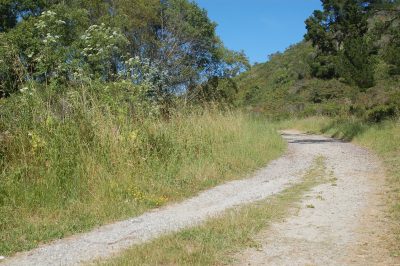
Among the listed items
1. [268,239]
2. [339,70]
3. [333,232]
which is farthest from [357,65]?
[268,239]

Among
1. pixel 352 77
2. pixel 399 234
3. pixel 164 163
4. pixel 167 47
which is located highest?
pixel 167 47

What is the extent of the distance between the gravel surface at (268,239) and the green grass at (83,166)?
0.42m

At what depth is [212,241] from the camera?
16.8 feet

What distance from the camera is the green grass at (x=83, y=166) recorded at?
6598 mm

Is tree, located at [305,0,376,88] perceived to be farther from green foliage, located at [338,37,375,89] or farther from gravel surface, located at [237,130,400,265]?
gravel surface, located at [237,130,400,265]

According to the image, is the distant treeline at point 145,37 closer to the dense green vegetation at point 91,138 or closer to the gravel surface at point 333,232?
the dense green vegetation at point 91,138

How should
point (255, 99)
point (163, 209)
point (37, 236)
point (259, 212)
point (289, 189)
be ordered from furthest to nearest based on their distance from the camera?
point (255, 99)
point (289, 189)
point (163, 209)
point (259, 212)
point (37, 236)

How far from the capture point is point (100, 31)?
12.3m

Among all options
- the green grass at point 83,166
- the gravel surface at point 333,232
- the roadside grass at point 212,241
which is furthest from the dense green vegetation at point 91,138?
the gravel surface at point 333,232

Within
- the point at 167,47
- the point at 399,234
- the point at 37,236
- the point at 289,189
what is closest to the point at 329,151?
the point at 289,189

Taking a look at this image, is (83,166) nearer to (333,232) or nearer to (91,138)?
(91,138)

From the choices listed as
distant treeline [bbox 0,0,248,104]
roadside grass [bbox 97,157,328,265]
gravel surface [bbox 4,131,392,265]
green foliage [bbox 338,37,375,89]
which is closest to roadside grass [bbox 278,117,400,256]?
gravel surface [bbox 4,131,392,265]

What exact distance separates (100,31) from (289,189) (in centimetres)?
703

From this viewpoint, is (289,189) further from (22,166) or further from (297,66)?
(297,66)
